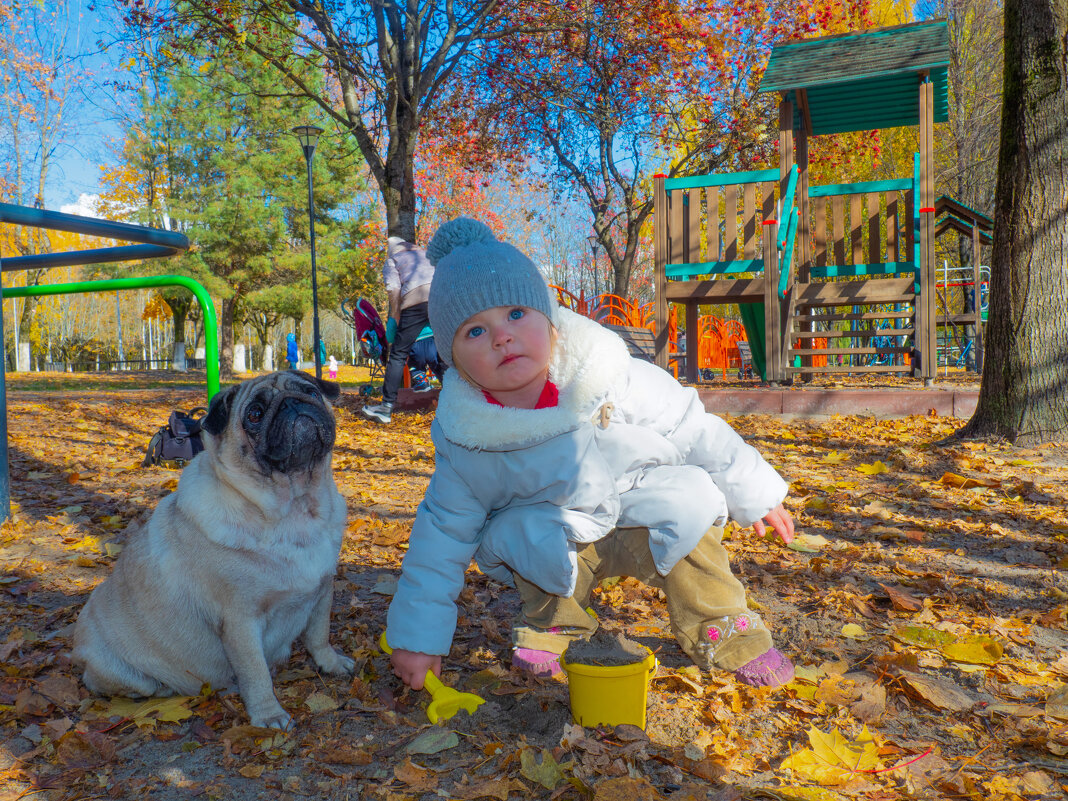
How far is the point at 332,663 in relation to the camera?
8.94 feet

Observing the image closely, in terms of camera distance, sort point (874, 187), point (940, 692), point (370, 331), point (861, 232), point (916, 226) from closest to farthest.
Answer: point (940, 692)
point (874, 187)
point (916, 226)
point (861, 232)
point (370, 331)

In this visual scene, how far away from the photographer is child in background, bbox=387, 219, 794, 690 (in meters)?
2.34

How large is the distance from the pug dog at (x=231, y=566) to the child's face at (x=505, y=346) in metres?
0.60

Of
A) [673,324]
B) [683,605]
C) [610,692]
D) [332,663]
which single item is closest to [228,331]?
[673,324]

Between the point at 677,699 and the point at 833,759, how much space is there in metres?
0.50

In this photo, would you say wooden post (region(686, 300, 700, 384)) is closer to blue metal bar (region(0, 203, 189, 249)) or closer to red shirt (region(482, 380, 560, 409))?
blue metal bar (region(0, 203, 189, 249))

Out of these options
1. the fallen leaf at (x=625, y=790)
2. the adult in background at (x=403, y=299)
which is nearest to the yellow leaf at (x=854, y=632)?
the fallen leaf at (x=625, y=790)

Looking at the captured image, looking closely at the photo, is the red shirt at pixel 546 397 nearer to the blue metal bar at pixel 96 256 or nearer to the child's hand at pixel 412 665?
the child's hand at pixel 412 665

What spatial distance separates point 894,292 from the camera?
30.7 ft

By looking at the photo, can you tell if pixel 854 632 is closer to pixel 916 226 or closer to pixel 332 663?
pixel 332 663

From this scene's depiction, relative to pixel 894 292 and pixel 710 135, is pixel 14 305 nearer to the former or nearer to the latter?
pixel 710 135

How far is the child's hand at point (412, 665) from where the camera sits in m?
2.36

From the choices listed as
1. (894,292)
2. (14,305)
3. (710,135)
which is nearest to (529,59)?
(710,135)

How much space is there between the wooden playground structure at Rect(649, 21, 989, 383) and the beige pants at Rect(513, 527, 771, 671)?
6.55m
